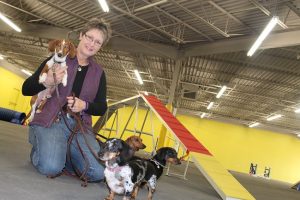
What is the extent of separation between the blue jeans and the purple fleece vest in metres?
0.08

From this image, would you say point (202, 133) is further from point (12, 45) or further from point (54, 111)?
point (54, 111)

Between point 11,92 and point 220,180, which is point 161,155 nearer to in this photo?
point 220,180

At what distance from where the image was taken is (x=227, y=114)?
2638cm

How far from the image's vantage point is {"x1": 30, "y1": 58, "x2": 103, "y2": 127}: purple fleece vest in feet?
9.70

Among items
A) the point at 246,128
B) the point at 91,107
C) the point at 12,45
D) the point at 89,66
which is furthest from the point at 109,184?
the point at 246,128

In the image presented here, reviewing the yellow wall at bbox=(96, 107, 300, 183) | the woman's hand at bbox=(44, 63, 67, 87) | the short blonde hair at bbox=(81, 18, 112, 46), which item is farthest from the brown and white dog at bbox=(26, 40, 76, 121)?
the yellow wall at bbox=(96, 107, 300, 183)

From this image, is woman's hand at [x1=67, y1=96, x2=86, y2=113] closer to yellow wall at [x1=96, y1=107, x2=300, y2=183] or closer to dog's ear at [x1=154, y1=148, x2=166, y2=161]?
dog's ear at [x1=154, y1=148, x2=166, y2=161]

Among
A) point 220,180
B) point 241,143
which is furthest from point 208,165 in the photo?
point 241,143

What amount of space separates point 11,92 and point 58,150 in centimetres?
2574

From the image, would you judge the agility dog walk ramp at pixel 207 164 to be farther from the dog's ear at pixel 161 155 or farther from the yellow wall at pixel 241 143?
the yellow wall at pixel 241 143

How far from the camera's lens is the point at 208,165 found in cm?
469

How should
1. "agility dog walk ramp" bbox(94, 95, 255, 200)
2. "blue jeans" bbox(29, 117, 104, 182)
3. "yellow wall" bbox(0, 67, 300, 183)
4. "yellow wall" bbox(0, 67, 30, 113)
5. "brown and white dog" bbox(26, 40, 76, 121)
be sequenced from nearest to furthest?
1. "brown and white dog" bbox(26, 40, 76, 121)
2. "blue jeans" bbox(29, 117, 104, 182)
3. "agility dog walk ramp" bbox(94, 95, 255, 200)
4. "yellow wall" bbox(0, 67, 30, 113)
5. "yellow wall" bbox(0, 67, 300, 183)

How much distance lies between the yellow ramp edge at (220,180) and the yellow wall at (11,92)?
77.0 ft

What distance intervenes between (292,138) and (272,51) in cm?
1840
